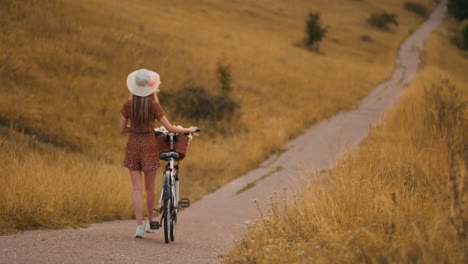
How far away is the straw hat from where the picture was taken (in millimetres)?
8141

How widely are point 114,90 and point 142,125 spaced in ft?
45.1

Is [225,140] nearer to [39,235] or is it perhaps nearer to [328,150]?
[328,150]

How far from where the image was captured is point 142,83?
321 inches

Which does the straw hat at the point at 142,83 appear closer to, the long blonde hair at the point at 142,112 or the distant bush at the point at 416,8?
the long blonde hair at the point at 142,112

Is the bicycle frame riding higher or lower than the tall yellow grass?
higher

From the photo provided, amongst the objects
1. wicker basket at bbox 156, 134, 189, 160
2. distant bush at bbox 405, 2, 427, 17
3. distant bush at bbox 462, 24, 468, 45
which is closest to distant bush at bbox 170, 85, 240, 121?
wicker basket at bbox 156, 134, 189, 160

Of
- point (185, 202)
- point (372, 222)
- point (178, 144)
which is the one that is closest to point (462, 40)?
point (185, 202)

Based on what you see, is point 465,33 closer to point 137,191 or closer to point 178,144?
point 178,144

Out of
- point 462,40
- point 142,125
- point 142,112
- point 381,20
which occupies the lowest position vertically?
point 142,125

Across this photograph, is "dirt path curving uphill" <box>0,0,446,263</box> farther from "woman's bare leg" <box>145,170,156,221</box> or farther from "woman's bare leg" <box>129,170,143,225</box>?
"woman's bare leg" <box>145,170,156,221</box>

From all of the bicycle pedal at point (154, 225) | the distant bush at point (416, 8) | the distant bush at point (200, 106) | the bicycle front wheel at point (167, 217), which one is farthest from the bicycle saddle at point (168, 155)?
the distant bush at point (416, 8)

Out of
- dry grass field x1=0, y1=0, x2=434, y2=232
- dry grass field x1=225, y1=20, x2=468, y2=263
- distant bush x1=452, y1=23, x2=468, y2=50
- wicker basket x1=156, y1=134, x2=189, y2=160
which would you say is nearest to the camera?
dry grass field x1=225, y1=20, x2=468, y2=263

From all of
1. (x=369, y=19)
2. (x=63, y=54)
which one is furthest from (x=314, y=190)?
(x=369, y=19)

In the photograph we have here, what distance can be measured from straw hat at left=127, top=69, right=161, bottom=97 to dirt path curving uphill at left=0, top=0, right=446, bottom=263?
1.77m
